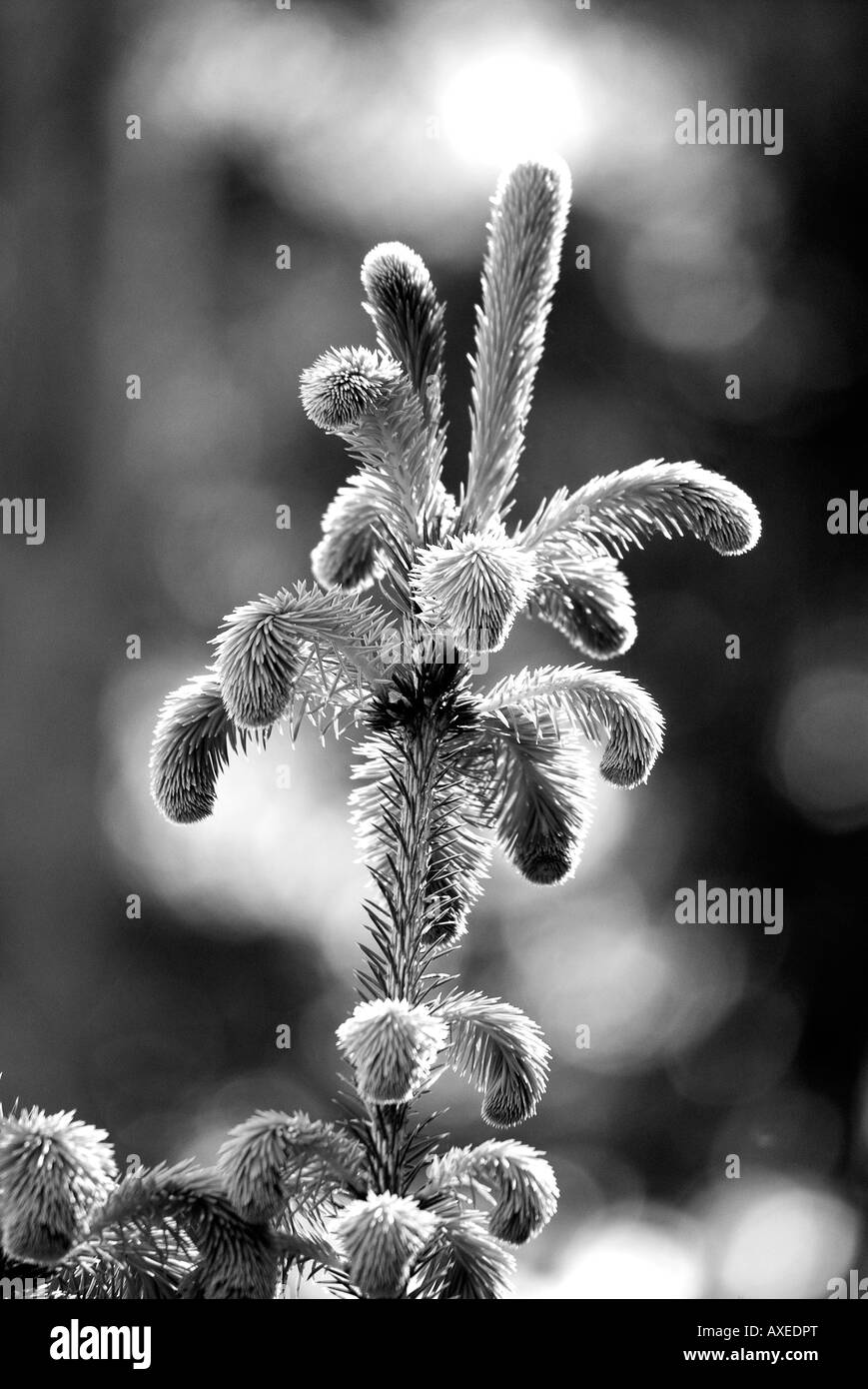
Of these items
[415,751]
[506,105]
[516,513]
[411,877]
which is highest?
[506,105]

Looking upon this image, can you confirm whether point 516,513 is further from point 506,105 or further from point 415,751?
point 415,751

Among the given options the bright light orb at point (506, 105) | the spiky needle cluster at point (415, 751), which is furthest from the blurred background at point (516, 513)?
the spiky needle cluster at point (415, 751)

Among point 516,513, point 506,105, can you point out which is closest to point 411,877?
point 516,513

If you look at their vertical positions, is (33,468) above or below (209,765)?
above

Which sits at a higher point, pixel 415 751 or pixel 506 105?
pixel 506 105

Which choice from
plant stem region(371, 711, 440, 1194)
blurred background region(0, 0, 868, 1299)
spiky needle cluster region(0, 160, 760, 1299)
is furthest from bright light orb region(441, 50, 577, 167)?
plant stem region(371, 711, 440, 1194)

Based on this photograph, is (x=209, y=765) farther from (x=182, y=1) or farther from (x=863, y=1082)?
(x=182, y=1)

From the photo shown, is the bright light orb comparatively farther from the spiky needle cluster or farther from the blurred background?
the spiky needle cluster
